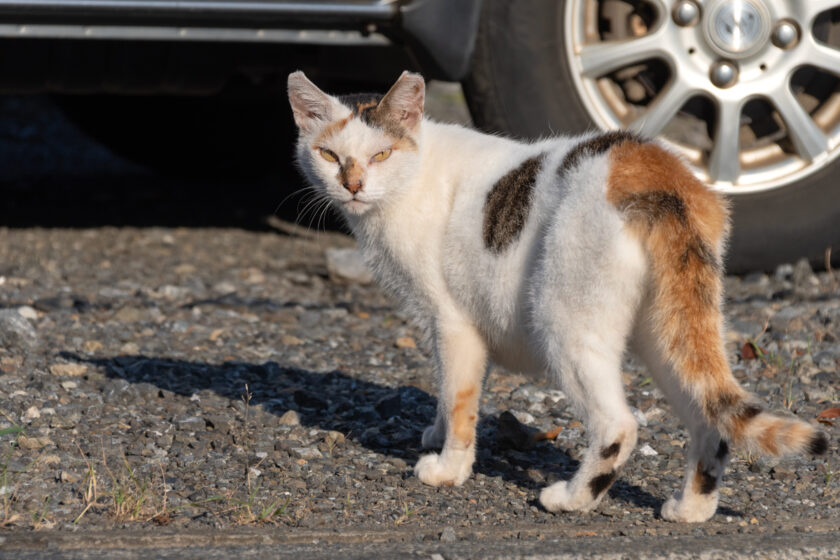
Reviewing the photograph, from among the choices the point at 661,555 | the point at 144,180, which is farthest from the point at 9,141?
the point at 661,555

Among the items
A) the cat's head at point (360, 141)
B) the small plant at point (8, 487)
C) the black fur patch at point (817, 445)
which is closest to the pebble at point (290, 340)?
the cat's head at point (360, 141)

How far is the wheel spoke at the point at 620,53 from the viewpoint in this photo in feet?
14.9

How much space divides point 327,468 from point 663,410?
1214mm

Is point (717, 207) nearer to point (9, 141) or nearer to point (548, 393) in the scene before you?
point (548, 393)

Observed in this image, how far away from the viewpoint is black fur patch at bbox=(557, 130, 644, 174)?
9.71ft

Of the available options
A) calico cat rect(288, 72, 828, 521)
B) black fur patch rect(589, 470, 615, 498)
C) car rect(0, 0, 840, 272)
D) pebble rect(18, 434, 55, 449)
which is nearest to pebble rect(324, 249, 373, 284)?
car rect(0, 0, 840, 272)

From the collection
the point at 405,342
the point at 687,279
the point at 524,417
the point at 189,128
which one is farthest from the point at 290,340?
the point at 189,128

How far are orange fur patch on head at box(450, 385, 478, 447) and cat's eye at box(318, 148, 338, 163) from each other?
2.75ft

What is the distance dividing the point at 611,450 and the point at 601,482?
95 mm

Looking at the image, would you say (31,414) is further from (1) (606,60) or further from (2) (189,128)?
(2) (189,128)

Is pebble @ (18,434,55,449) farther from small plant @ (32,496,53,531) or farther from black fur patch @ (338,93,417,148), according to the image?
black fur patch @ (338,93,417,148)

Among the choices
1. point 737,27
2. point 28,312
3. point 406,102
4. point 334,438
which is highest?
point 737,27

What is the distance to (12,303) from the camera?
15.3ft

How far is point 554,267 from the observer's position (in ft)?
9.29
